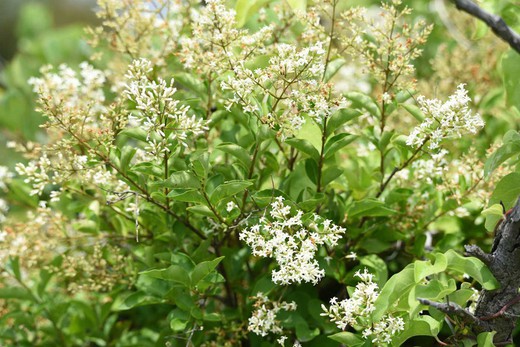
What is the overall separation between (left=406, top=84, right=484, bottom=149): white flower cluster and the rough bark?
100 millimetres

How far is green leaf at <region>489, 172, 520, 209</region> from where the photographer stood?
0.75 m

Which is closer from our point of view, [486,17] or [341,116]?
[486,17]

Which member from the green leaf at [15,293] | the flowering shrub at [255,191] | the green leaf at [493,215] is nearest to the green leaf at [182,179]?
the flowering shrub at [255,191]

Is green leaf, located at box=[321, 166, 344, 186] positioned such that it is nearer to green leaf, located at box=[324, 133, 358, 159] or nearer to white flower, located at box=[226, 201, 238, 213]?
green leaf, located at box=[324, 133, 358, 159]

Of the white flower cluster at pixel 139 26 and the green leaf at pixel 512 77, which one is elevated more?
the white flower cluster at pixel 139 26

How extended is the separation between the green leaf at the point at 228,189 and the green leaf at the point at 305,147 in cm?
9

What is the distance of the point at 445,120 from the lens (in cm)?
73

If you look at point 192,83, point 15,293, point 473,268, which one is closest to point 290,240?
point 473,268

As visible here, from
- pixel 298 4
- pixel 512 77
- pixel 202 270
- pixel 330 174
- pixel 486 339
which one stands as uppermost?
pixel 298 4

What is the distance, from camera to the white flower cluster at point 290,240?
2.31 feet

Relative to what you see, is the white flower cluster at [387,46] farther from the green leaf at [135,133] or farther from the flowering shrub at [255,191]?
the green leaf at [135,133]

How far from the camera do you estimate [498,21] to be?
24.6 inches

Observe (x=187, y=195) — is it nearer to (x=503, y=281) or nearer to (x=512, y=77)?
(x=503, y=281)

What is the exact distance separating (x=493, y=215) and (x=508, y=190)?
34mm
